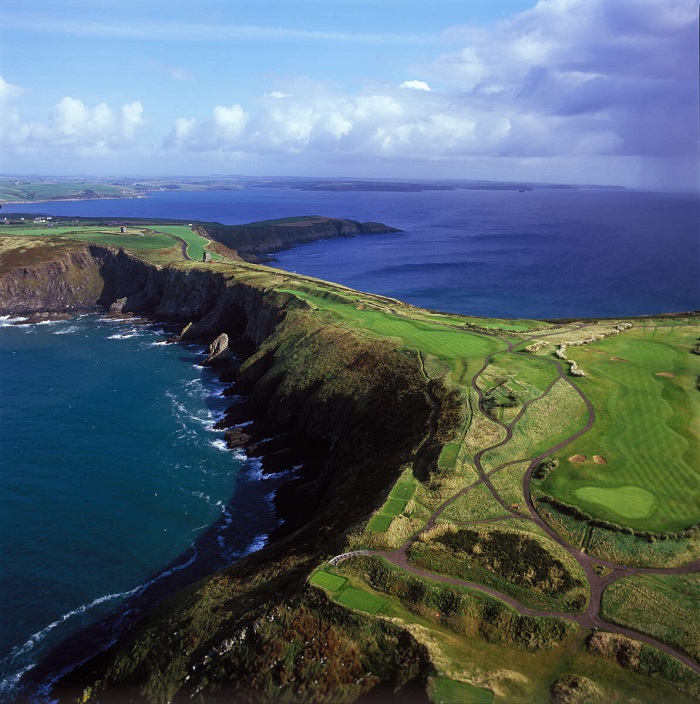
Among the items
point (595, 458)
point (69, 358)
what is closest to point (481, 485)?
point (595, 458)

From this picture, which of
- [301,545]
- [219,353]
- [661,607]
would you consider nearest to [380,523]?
[301,545]

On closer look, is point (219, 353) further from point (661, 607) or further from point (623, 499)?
point (661, 607)

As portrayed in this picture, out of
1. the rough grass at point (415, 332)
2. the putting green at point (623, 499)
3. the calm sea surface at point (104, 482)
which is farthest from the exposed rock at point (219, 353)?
the putting green at point (623, 499)

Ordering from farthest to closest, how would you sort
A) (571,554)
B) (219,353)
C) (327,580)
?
(219,353) → (571,554) → (327,580)

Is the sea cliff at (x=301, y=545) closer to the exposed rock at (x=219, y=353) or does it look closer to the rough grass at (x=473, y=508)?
the rough grass at (x=473, y=508)

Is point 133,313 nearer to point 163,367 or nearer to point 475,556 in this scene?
point 163,367

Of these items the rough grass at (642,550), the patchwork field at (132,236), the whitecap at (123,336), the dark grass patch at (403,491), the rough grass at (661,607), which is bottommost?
the rough grass at (661,607)

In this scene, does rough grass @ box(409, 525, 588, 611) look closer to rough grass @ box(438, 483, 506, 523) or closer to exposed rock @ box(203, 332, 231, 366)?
rough grass @ box(438, 483, 506, 523)
